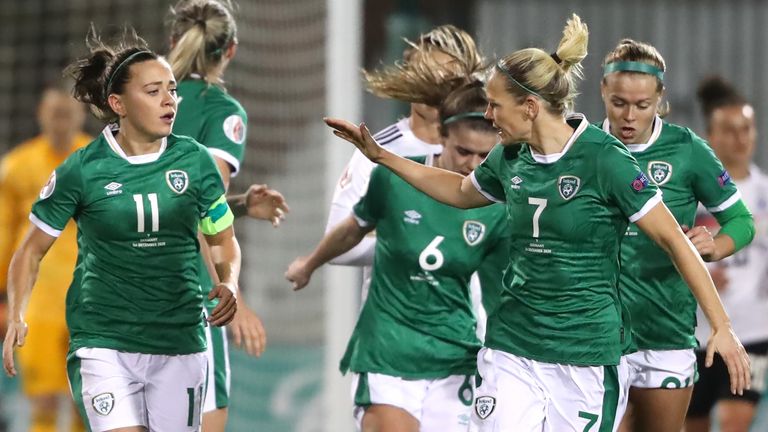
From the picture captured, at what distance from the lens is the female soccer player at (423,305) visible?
18.6 ft

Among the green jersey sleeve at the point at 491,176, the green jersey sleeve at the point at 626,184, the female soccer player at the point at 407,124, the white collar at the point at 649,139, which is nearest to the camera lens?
the green jersey sleeve at the point at 626,184

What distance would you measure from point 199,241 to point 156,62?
69 centimetres

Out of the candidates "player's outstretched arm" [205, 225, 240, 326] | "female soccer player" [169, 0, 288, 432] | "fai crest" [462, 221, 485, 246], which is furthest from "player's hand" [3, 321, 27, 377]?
"fai crest" [462, 221, 485, 246]

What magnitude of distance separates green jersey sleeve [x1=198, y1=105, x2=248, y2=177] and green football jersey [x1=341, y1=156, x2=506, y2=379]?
622 mm

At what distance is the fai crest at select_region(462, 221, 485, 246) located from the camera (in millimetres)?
5684

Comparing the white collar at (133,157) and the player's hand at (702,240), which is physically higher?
the white collar at (133,157)

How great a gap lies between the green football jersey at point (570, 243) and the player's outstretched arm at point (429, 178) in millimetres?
225

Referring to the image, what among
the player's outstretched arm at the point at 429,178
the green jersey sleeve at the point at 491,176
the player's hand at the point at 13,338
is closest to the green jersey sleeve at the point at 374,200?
the player's outstretched arm at the point at 429,178

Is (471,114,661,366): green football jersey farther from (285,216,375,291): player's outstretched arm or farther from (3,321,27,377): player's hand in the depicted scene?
(3,321,27,377): player's hand

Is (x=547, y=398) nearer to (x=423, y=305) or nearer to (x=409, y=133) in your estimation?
(x=423, y=305)

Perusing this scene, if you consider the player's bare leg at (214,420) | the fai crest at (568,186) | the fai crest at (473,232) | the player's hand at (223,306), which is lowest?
the player's bare leg at (214,420)

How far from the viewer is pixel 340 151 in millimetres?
8453

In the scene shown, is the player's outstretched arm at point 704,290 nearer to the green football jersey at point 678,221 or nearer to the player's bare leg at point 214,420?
the green football jersey at point 678,221

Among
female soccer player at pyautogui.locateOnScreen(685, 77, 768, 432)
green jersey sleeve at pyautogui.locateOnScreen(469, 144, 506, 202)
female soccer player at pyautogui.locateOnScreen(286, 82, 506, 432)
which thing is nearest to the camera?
green jersey sleeve at pyautogui.locateOnScreen(469, 144, 506, 202)
